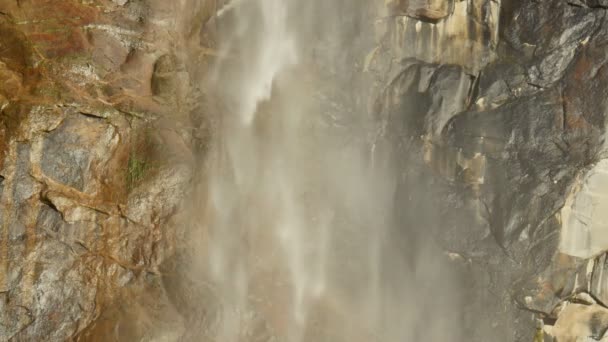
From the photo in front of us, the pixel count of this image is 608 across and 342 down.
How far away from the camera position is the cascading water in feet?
53.3

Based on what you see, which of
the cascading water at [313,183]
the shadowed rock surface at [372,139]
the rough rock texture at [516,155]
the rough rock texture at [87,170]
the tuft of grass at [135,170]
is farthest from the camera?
the cascading water at [313,183]

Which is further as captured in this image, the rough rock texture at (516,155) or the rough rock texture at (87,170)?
the rough rock texture at (516,155)

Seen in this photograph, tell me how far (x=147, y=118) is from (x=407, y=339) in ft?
30.7

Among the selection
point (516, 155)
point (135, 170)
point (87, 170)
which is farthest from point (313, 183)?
point (87, 170)

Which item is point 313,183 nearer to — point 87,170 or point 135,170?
point 135,170

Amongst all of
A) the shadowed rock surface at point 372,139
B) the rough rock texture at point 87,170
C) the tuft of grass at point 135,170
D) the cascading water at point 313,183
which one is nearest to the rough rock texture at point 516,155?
the shadowed rock surface at point 372,139

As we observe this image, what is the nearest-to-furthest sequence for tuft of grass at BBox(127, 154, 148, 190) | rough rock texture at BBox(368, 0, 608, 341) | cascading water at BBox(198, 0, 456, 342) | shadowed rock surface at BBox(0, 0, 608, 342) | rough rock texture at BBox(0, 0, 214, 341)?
rough rock texture at BBox(0, 0, 214, 341), shadowed rock surface at BBox(0, 0, 608, 342), tuft of grass at BBox(127, 154, 148, 190), rough rock texture at BBox(368, 0, 608, 341), cascading water at BBox(198, 0, 456, 342)

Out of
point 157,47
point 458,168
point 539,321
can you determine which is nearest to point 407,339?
point 539,321

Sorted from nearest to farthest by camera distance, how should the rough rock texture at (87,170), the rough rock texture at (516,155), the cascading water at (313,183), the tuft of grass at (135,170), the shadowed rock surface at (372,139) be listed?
the rough rock texture at (87,170)
the shadowed rock surface at (372,139)
the tuft of grass at (135,170)
the rough rock texture at (516,155)
the cascading water at (313,183)

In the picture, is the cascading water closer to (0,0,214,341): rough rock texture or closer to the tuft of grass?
(0,0,214,341): rough rock texture

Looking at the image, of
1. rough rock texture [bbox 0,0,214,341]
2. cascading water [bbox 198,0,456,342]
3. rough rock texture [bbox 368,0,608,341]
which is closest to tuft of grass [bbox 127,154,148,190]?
rough rock texture [bbox 0,0,214,341]

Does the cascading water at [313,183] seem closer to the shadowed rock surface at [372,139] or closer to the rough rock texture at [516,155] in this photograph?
the shadowed rock surface at [372,139]

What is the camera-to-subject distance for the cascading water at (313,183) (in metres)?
16.2

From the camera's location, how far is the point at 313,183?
17.2m
